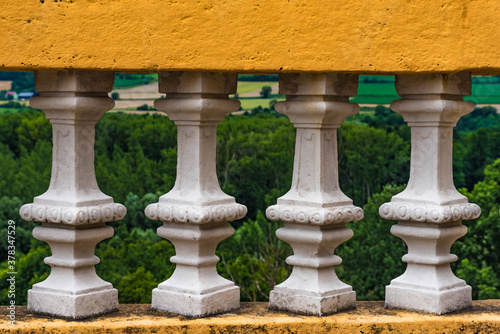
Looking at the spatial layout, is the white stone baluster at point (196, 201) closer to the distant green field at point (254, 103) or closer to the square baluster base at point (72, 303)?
the square baluster base at point (72, 303)

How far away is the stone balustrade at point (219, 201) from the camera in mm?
3668

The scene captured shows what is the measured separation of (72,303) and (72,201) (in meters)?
0.52

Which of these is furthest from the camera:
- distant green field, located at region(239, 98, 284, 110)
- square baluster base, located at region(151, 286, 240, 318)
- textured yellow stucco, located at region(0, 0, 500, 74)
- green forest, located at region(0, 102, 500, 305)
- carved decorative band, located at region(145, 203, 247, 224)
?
distant green field, located at region(239, 98, 284, 110)

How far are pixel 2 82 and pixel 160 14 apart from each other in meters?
55.2

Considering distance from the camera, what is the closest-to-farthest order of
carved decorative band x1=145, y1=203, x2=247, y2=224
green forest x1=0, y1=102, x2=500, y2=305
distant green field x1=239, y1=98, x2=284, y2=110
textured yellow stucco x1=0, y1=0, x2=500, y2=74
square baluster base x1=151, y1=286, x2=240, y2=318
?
1. textured yellow stucco x1=0, y1=0, x2=500, y2=74
2. carved decorative band x1=145, y1=203, x2=247, y2=224
3. square baluster base x1=151, y1=286, x2=240, y2=318
4. green forest x1=0, y1=102, x2=500, y2=305
5. distant green field x1=239, y1=98, x2=284, y2=110

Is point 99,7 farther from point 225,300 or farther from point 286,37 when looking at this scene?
point 225,300

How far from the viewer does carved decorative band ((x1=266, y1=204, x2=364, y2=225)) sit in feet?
12.0

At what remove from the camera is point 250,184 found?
55000 mm

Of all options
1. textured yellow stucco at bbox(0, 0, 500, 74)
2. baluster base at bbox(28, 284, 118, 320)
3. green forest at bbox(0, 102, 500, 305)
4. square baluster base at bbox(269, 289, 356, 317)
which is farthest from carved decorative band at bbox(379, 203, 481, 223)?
green forest at bbox(0, 102, 500, 305)

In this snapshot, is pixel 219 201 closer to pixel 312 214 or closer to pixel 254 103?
pixel 312 214

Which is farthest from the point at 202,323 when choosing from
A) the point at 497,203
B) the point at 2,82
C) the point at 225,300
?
the point at 2,82

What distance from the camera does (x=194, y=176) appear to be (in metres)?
3.73

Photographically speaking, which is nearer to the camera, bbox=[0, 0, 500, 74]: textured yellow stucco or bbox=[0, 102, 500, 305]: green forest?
bbox=[0, 0, 500, 74]: textured yellow stucco

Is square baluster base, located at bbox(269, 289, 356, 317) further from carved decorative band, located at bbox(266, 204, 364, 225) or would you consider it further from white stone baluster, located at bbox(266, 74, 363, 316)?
carved decorative band, located at bbox(266, 204, 364, 225)
